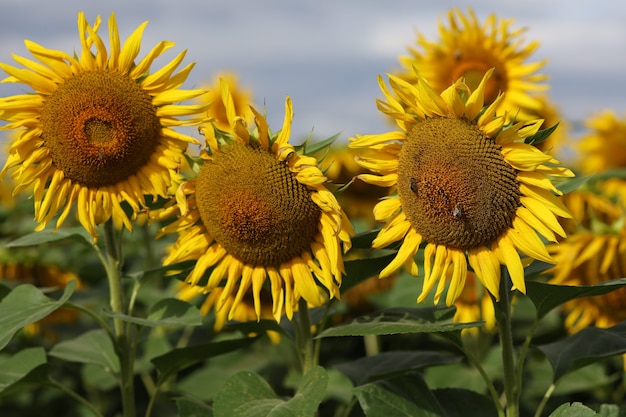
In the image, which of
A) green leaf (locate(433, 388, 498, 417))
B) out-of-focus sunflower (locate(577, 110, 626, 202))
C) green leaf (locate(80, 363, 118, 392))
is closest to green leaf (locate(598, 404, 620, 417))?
green leaf (locate(433, 388, 498, 417))

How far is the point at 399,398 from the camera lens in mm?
2100

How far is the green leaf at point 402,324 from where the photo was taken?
6.08ft

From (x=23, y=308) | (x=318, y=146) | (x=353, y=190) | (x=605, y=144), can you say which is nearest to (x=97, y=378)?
(x=23, y=308)

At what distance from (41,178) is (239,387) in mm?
837

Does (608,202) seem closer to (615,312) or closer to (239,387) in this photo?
(615,312)

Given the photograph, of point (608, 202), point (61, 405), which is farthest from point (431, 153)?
point (61, 405)

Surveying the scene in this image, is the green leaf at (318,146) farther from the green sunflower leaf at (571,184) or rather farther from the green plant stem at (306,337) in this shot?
the green sunflower leaf at (571,184)

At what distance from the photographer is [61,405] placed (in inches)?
174

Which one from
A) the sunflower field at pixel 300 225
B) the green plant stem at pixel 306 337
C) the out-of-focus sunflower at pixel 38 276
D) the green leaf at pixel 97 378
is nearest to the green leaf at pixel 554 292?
the sunflower field at pixel 300 225

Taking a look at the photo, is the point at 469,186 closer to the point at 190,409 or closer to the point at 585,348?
the point at 585,348

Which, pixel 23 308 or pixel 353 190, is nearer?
pixel 23 308

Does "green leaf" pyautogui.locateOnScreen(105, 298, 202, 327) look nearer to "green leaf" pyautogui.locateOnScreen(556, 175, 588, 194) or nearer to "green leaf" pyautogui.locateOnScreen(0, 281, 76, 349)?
"green leaf" pyautogui.locateOnScreen(0, 281, 76, 349)

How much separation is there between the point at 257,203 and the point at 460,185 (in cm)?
50

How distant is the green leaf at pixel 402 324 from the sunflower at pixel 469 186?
0.29 feet
